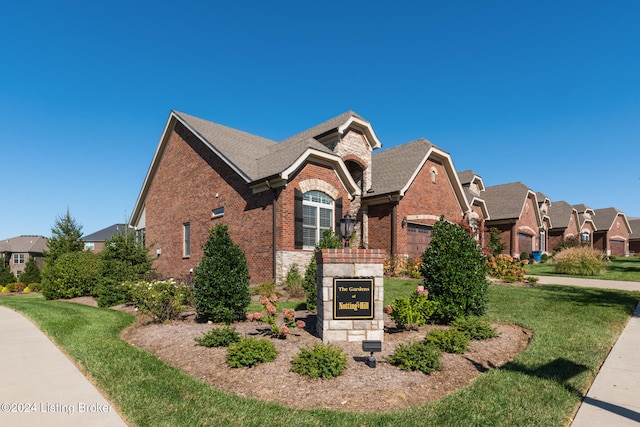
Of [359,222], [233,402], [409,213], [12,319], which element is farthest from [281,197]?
[233,402]

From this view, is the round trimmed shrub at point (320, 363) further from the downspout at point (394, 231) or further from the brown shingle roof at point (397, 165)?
the brown shingle roof at point (397, 165)

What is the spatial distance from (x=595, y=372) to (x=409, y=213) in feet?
47.3

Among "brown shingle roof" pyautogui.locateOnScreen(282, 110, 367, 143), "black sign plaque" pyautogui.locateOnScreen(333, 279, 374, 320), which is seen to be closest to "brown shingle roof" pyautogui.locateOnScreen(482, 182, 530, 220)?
"brown shingle roof" pyautogui.locateOnScreen(282, 110, 367, 143)

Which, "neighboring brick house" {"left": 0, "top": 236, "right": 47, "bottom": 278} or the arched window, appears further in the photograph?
"neighboring brick house" {"left": 0, "top": 236, "right": 47, "bottom": 278}

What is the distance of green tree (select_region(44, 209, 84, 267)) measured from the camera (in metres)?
24.8

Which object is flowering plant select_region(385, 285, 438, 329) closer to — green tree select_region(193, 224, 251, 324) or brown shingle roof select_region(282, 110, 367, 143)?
green tree select_region(193, 224, 251, 324)

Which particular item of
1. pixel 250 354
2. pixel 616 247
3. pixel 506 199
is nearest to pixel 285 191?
pixel 250 354

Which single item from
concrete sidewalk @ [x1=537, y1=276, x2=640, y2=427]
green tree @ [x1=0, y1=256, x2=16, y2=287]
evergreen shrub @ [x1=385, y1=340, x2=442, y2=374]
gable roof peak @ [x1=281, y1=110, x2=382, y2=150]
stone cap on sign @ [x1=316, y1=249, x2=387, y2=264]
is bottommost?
green tree @ [x1=0, y1=256, x2=16, y2=287]

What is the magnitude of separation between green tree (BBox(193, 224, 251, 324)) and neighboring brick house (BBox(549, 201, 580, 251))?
128 ft

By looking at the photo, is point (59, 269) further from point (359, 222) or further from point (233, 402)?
point (233, 402)

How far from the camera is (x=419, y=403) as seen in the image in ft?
15.1

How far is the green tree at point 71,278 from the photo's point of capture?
16797 mm

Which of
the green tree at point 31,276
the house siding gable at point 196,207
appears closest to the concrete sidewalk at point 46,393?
the house siding gable at point 196,207

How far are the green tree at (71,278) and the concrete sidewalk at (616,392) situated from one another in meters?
18.3
